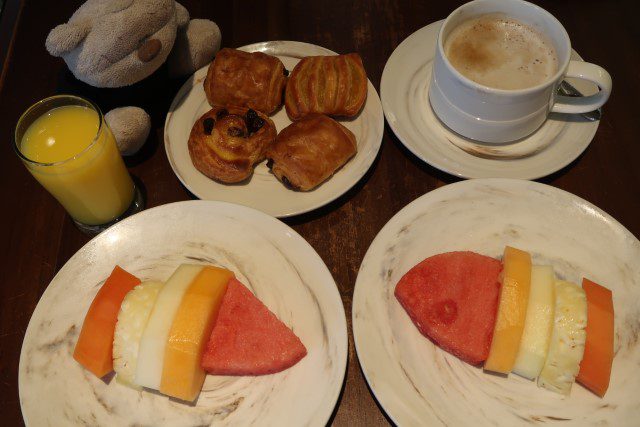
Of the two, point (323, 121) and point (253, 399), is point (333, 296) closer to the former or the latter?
point (253, 399)

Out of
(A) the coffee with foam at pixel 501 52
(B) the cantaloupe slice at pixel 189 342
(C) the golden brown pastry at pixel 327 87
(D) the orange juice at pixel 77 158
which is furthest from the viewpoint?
(C) the golden brown pastry at pixel 327 87

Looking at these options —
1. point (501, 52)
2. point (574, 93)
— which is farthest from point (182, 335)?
point (574, 93)

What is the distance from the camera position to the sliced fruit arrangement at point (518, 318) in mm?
993

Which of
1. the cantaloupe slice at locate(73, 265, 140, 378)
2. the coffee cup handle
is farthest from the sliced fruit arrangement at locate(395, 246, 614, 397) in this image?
the cantaloupe slice at locate(73, 265, 140, 378)

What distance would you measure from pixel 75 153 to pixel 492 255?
99 cm

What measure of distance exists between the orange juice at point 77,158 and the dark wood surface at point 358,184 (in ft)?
0.44

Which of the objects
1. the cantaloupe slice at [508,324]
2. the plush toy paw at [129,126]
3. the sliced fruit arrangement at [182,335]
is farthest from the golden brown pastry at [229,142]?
the cantaloupe slice at [508,324]

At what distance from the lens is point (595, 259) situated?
3.73 ft

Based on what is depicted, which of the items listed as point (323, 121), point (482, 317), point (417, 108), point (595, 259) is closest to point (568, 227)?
point (595, 259)

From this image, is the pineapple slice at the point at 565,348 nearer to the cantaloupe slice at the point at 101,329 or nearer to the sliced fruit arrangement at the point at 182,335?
the sliced fruit arrangement at the point at 182,335

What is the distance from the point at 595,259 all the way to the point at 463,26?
655mm

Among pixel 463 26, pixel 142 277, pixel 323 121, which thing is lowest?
pixel 142 277

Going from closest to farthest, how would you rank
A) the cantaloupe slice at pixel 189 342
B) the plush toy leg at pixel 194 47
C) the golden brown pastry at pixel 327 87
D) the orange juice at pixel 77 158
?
1. the cantaloupe slice at pixel 189 342
2. the orange juice at pixel 77 158
3. the golden brown pastry at pixel 327 87
4. the plush toy leg at pixel 194 47

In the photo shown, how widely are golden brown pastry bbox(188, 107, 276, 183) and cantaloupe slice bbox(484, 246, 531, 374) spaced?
2.17ft
